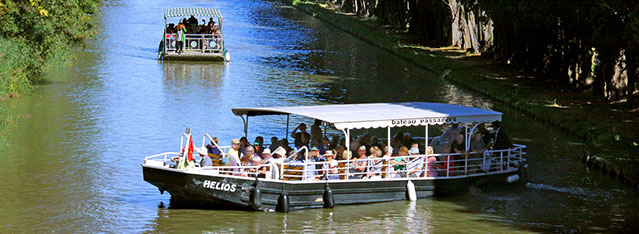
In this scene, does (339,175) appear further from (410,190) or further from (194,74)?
(194,74)

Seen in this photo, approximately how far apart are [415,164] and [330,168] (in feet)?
7.92

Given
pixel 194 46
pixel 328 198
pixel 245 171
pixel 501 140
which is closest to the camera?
pixel 245 171

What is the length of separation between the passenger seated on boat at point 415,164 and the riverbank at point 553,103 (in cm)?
674

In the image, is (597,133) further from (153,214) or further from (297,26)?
(297,26)

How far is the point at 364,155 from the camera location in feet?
79.9

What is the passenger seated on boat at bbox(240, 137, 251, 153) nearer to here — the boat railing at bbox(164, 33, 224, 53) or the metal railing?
the metal railing

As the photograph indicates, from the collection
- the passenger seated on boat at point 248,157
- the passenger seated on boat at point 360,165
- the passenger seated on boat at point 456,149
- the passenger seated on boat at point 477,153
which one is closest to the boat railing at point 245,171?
the passenger seated on boat at point 248,157

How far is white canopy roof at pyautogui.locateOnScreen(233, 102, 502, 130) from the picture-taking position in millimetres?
24016

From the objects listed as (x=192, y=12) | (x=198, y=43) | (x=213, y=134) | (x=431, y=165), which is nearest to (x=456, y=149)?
(x=431, y=165)

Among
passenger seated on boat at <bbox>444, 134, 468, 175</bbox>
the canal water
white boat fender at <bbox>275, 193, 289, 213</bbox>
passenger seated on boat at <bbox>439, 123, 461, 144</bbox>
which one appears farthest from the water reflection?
white boat fender at <bbox>275, 193, 289, 213</bbox>

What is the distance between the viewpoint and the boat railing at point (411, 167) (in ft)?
76.9

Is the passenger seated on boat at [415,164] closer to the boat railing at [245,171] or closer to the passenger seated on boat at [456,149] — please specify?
the passenger seated on boat at [456,149]

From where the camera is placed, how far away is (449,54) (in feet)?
200

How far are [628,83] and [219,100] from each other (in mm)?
16906
